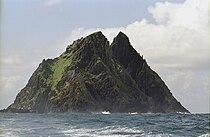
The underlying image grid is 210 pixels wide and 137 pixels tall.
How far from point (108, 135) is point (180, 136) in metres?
6.00

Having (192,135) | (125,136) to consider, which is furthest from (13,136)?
(192,135)

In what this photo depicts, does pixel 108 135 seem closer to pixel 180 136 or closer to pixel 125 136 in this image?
pixel 125 136

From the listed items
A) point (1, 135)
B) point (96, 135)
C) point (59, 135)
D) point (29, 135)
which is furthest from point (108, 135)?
point (1, 135)

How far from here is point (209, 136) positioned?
109 feet

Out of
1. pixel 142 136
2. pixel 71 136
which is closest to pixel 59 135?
pixel 71 136

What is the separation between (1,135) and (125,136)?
412 inches

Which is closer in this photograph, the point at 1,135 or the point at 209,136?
the point at 209,136

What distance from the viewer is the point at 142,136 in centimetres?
3469

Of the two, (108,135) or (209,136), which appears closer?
(209,136)

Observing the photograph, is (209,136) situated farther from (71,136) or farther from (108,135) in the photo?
(71,136)

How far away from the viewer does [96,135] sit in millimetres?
36031

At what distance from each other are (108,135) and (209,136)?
8.20 m

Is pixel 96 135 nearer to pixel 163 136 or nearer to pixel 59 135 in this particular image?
pixel 59 135

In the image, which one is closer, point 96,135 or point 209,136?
point 209,136
